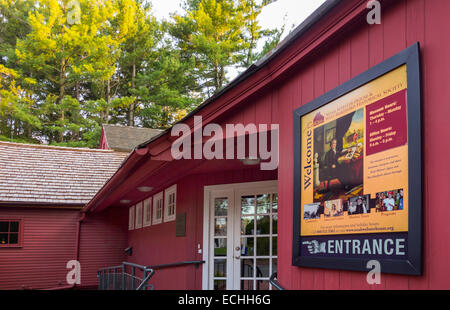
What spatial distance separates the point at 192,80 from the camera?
26.5 meters

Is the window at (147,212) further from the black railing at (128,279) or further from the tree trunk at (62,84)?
the tree trunk at (62,84)

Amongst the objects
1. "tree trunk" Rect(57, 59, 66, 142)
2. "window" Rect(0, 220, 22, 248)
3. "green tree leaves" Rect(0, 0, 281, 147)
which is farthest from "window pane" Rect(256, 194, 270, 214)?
"tree trunk" Rect(57, 59, 66, 142)

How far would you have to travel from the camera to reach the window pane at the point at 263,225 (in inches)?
265

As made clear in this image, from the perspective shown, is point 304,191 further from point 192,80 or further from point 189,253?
point 192,80

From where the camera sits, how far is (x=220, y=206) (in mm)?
7582

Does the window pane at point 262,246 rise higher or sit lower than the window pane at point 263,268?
higher

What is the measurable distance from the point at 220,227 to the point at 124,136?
54.2ft

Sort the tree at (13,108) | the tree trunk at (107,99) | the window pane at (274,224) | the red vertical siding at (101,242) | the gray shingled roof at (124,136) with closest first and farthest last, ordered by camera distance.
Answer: the window pane at (274,224) → the red vertical siding at (101,242) → the gray shingled roof at (124,136) → the tree at (13,108) → the tree trunk at (107,99)

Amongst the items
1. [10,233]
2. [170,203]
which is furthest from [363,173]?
[10,233]

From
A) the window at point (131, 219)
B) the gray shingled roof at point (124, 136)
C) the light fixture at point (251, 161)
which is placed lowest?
the window at point (131, 219)

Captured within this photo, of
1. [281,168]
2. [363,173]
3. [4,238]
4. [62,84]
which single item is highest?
[62,84]

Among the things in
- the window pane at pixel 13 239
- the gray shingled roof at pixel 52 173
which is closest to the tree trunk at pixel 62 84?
the gray shingled roof at pixel 52 173

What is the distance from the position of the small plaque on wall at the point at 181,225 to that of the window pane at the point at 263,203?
175cm

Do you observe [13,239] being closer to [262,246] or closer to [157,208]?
[157,208]
